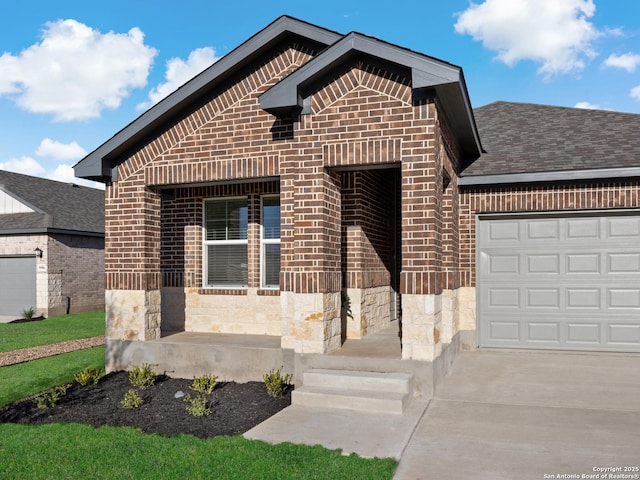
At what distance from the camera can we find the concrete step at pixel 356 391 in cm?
636

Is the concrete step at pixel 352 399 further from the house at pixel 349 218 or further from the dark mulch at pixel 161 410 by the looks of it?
the house at pixel 349 218

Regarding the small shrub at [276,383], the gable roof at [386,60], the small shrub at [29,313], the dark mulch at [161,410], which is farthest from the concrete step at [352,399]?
the small shrub at [29,313]

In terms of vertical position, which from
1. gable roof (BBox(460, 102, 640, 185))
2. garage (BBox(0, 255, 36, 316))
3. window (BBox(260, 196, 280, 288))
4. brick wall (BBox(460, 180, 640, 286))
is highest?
gable roof (BBox(460, 102, 640, 185))

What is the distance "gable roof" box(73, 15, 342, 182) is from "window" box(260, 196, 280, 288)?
236cm

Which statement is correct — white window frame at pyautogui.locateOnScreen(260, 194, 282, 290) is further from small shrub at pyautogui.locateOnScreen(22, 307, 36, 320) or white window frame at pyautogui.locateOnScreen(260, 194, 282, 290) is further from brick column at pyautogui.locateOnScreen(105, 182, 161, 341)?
small shrub at pyautogui.locateOnScreen(22, 307, 36, 320)

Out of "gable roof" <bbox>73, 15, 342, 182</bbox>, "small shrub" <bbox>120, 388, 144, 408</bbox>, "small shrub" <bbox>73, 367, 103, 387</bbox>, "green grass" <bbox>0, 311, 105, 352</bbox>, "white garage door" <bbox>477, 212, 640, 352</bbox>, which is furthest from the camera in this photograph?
"green grass" <bbox>0, 311, 105, 352</bbox>

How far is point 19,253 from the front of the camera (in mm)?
19312

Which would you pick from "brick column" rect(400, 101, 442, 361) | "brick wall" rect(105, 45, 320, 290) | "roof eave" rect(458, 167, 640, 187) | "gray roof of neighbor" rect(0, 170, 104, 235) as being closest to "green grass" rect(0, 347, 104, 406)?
"brick wall" rect(105, 45, 320, 290)

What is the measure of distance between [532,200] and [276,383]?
18.4 ft

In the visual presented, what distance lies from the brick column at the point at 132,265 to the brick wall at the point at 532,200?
18.5 ft

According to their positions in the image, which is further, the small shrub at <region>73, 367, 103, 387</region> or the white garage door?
the white garage door

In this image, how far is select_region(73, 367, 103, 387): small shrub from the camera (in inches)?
329

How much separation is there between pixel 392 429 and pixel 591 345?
5577mm

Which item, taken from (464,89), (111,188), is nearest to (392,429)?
(464,89)
